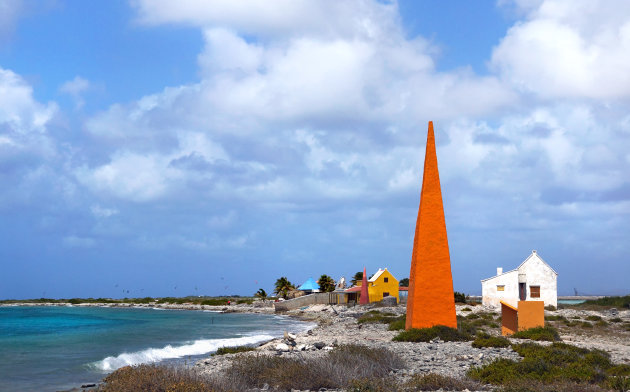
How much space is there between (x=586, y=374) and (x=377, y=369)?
4.24 metres

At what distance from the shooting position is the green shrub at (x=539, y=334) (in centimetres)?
1919

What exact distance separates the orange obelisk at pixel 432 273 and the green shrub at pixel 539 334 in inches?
97.5

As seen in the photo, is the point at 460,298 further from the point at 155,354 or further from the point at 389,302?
the point at 155,354

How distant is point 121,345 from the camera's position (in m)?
27.5

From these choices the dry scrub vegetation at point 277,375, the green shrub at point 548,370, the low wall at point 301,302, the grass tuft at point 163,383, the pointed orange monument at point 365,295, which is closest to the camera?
the grass tuft at point 163,383

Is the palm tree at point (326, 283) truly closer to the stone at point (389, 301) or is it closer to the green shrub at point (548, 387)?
the stone at point (389, 301)

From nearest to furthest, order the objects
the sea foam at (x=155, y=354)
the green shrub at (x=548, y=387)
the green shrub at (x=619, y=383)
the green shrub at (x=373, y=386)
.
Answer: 1. the green shrub at (x=548, y=387)
2. the green shrub at (x=373, y=386)
3. the green shrub at (x=619, y=383)
4. the sea foam at (x=155, y=354)

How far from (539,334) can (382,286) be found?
3575 centimetres

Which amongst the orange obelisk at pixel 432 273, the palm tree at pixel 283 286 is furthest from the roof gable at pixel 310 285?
the orange obelisk at pixel 432 273

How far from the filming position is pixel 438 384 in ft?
33.9

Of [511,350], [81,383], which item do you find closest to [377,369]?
[511,350]

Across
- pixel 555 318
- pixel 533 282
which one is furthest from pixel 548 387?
pixel 533 282

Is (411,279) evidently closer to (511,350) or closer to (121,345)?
(511,350)

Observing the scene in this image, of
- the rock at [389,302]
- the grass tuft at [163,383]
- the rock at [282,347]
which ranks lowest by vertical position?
the rock at [389,302]
